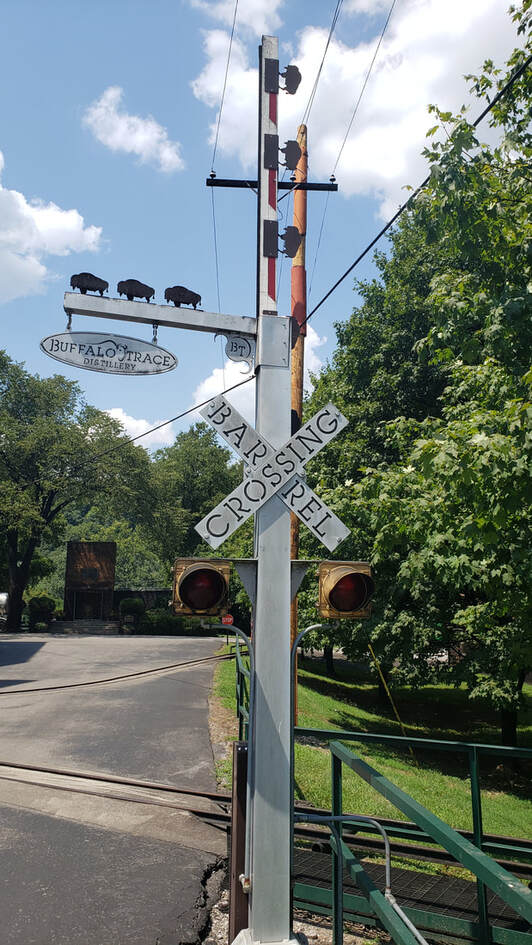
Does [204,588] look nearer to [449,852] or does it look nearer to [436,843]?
[449,852]

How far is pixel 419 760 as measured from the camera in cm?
1547

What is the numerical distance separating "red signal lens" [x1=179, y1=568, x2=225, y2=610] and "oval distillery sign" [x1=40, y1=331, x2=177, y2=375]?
2121 mm

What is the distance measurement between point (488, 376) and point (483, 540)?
2.85 meters

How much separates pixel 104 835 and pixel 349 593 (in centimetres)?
438

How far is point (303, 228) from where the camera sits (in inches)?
354

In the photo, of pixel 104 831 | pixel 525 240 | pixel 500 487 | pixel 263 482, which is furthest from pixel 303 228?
pixel 104 831

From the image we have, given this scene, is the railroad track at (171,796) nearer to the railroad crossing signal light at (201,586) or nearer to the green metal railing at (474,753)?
the green metal railing at (474,753)

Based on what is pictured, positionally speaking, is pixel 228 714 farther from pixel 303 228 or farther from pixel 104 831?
pixel 303 228

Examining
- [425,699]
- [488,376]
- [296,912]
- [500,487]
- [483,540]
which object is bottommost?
[425,699]

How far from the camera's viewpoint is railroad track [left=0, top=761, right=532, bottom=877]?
20.8 feet

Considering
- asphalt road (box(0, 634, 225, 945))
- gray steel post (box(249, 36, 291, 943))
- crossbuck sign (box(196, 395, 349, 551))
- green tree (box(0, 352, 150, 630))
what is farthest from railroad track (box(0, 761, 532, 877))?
green tree (box(0, 352, 150, 630))

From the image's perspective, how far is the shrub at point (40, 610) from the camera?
41.3 meters

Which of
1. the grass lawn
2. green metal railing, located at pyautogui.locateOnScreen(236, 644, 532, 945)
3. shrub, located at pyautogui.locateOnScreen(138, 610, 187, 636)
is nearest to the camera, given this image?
green metal railing, located at pyautogui.locateOnScreen(236, 644, 532, 945)

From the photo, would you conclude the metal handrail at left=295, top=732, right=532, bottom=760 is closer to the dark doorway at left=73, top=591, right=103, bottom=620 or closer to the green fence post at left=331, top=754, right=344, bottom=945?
the green fence post at left=331, top=754, right=344, bottom=945
